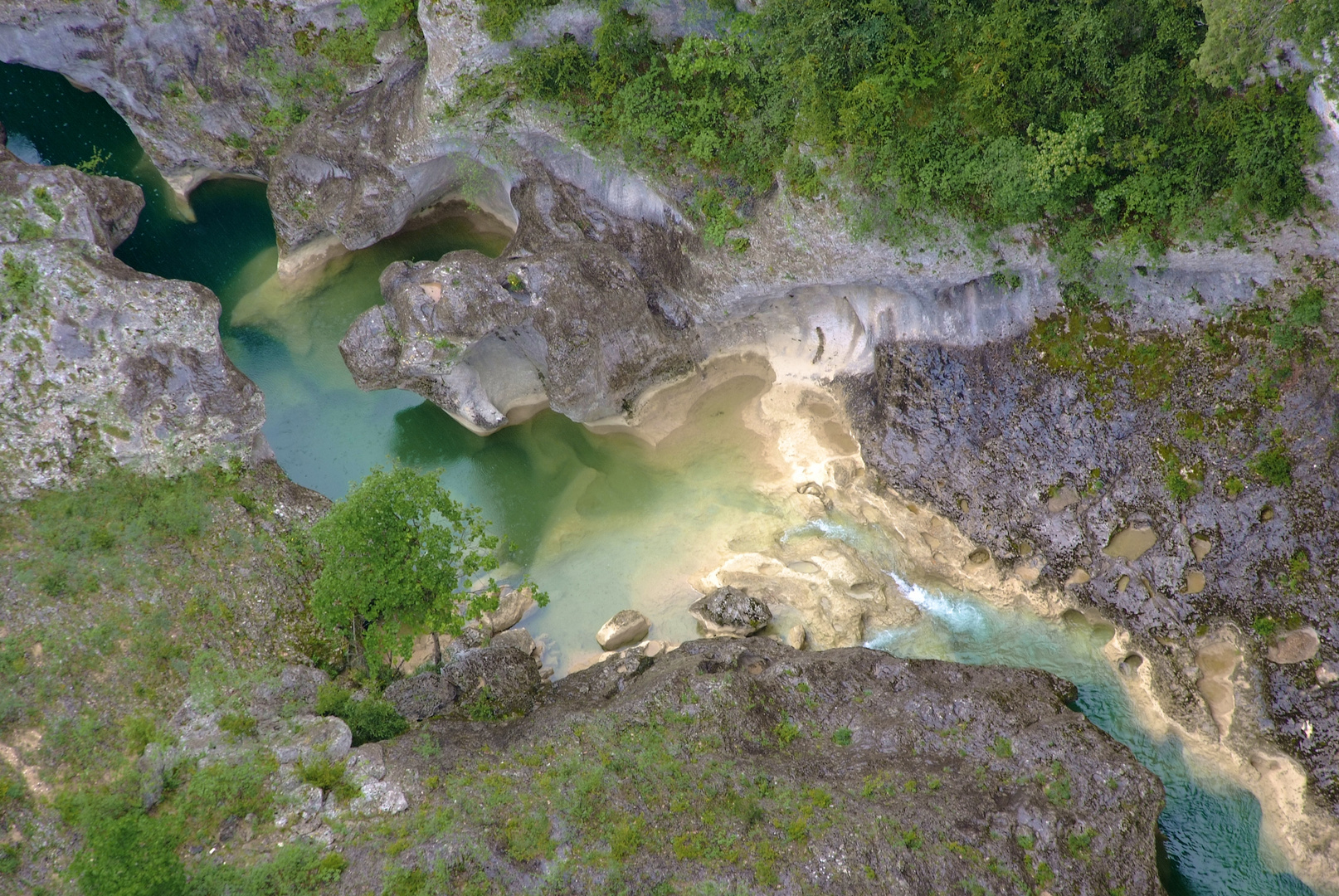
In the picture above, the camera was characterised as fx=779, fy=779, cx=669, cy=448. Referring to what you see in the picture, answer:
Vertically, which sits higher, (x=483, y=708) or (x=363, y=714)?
(x=363, y=714)

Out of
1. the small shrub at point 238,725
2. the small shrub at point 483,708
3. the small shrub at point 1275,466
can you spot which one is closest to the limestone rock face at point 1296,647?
the small shrub at point 1275,466

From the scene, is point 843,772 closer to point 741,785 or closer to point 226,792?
point 741,785

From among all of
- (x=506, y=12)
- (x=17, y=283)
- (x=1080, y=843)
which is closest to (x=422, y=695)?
(x=1080, y=843)

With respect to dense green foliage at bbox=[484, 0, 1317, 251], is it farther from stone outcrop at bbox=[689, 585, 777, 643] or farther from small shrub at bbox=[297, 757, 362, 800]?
small shrub at bbox=[297, 757, 362, 800]

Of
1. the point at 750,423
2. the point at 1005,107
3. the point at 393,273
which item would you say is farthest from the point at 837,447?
the point at 393,273

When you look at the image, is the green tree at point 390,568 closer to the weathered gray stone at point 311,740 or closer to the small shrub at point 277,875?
the weathered gray stone at point 311,740

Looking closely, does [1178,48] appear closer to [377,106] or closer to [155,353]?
[377,106]

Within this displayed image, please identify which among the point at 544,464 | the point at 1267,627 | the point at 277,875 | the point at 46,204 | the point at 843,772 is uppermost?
the point at 46,204
